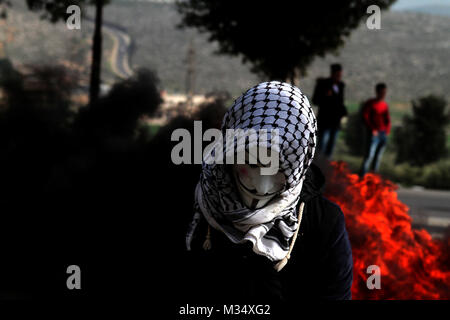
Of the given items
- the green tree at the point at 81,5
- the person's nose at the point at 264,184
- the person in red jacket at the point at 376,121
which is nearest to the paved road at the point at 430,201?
the person in red jacket at the point at 376,121

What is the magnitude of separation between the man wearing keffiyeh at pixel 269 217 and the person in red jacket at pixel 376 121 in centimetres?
640

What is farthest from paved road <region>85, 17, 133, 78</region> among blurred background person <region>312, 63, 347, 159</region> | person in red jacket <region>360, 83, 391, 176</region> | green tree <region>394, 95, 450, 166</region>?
blurred background person <region>312, 63, 347, 159</region>

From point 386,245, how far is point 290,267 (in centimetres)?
149

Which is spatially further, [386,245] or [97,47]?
[97,47]

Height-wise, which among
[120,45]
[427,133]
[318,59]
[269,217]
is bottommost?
[269,217]

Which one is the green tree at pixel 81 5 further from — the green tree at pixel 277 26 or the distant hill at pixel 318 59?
the distant hill at pixel 318 59

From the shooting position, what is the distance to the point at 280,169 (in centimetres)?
157

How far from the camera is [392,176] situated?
59.6 feet

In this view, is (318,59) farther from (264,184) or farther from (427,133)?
(264,184)

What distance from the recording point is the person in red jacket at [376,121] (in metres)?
7.88

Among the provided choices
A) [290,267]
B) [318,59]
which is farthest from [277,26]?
[318,59]

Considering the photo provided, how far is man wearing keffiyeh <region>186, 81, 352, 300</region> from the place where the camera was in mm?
1582

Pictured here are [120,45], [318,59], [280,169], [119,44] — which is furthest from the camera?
[119,44]
